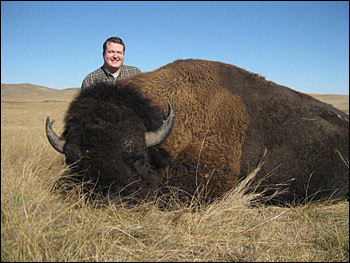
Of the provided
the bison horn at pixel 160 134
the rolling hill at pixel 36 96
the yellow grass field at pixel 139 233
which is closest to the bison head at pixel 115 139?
the bison horn at pixel 160 134

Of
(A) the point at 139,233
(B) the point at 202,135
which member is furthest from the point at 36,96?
(A) the point at 139,233

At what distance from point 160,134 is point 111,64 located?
2615mm

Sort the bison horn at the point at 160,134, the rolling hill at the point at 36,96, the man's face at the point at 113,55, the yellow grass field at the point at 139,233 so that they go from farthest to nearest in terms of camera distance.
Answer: the rolling hill at the point at 36,96 < the man's face at the point at 113,55 < the bison horn at the point at 160,134 < the yellow grass field at the point at 139,233

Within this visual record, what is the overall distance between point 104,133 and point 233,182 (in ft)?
6.65

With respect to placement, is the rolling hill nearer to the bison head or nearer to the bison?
the bison

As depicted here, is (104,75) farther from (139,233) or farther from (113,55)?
(139,233)

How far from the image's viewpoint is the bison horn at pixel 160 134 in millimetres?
3598

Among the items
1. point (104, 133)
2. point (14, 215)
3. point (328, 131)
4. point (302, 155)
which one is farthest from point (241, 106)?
point (14, 215)

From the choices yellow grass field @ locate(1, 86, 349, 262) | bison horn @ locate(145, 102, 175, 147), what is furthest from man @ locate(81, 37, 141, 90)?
yellow grass field @ locate(1, 86, 349, 262)

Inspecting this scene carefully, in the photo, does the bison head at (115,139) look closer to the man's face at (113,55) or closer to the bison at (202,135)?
the bison at (202,135)

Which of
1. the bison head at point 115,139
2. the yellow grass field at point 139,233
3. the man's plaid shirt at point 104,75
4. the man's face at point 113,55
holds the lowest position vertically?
the yellow grass field at point 139,233

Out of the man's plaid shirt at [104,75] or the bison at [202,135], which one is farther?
the man's plaid shirt at [104,75]

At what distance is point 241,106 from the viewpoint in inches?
170

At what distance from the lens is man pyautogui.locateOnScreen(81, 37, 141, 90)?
552 centimetres
